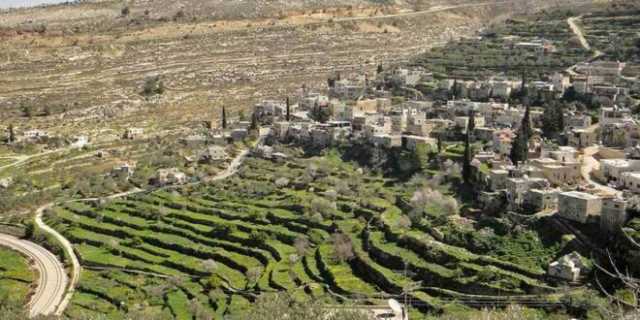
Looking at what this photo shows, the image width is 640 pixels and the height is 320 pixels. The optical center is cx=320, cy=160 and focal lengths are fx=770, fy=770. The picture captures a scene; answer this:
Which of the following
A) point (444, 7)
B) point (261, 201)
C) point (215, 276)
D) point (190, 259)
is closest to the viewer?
point (215, 276)

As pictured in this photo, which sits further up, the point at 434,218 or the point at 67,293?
the point at 434,218

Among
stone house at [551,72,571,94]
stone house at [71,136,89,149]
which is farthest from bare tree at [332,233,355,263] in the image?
stone house at [71,136,89,149]

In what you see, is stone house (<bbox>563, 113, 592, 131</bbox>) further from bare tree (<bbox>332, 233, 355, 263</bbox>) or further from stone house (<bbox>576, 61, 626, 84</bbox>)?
bare tree (<bbox>332, 233, 355, 263</bbox>)

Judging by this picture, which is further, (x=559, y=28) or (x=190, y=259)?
(x=559, y=28)

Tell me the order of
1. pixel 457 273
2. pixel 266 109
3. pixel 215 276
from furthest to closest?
pixel 266 109
pixel 215 276
pixel 457 273

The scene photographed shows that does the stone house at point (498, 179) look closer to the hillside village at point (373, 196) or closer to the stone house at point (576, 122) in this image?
the hillside village at point (373, 196)

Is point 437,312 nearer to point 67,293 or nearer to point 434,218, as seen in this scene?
point 434,218

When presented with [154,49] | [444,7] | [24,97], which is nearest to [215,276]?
[24,97]
